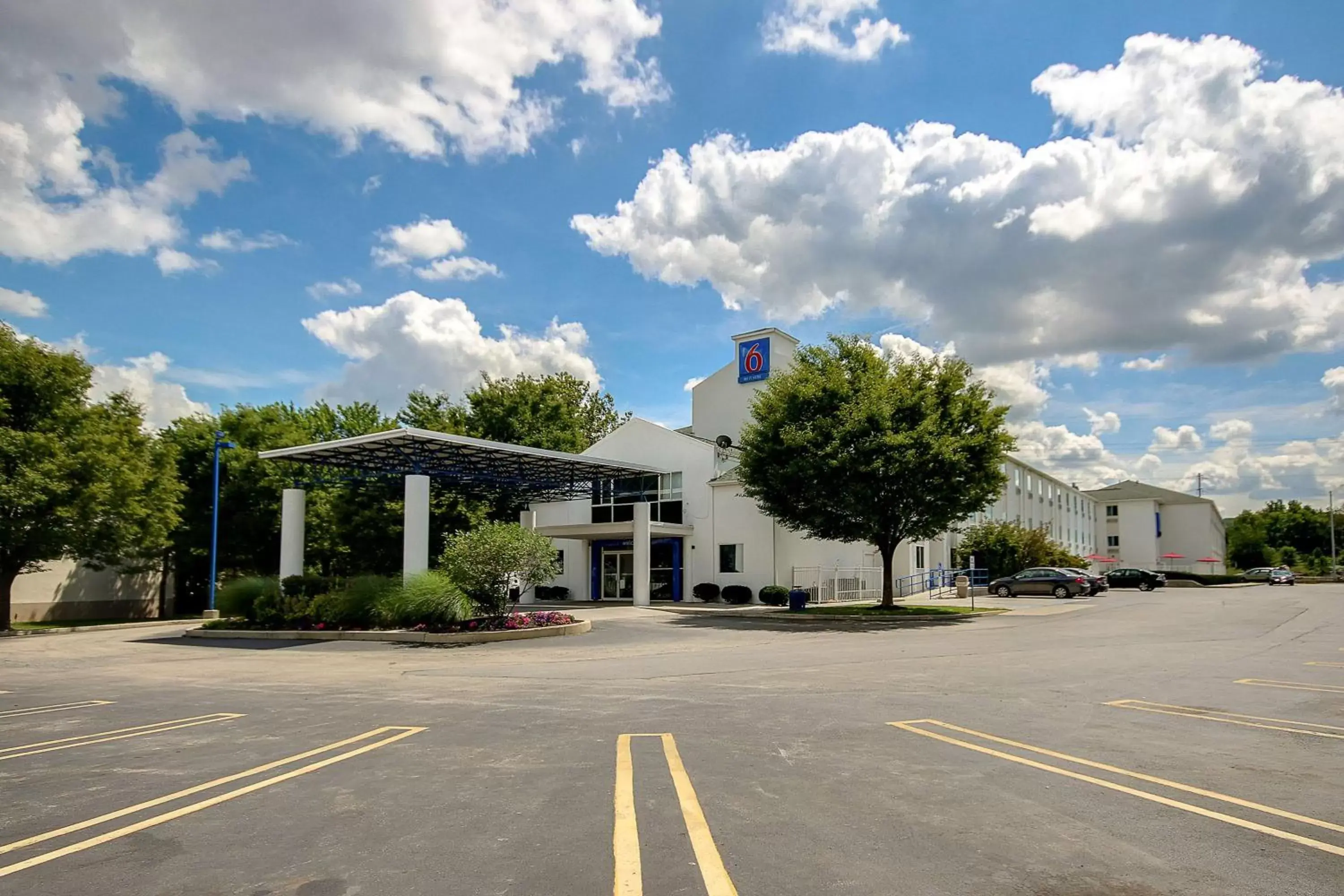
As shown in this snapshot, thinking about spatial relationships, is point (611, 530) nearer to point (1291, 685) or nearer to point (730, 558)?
point (730, 558)

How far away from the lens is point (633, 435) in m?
42.1

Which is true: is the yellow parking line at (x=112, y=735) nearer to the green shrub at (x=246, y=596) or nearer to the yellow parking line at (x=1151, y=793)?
the yellow parking line at (x=1151, y=793)

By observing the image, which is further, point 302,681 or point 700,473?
point 700,473

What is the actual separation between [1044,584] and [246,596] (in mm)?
34803

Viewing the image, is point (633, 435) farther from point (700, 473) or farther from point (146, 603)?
point (146, 603)

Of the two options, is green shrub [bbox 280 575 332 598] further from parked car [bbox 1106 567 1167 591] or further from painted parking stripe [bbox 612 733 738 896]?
parked car [bbox 1106 567 1167 591]

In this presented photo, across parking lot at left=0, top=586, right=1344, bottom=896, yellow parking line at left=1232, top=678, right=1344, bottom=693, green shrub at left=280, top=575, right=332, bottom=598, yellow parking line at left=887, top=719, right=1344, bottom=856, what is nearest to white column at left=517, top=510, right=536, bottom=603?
green shrub at left=280, top=575, right=332, bottom=598

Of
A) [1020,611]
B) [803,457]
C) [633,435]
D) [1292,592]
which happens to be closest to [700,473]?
[633,435]

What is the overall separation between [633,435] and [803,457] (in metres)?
15.4

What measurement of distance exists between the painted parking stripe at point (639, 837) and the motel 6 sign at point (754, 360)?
34.5m

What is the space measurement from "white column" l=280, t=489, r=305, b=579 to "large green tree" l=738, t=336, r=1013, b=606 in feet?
50.3

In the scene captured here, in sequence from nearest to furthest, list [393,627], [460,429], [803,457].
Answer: [393,627], [803,457], [460,429]

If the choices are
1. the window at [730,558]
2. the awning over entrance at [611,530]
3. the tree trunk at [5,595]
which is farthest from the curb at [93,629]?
the window at [730,558]

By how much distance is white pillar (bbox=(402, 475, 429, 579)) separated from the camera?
25.0 m
